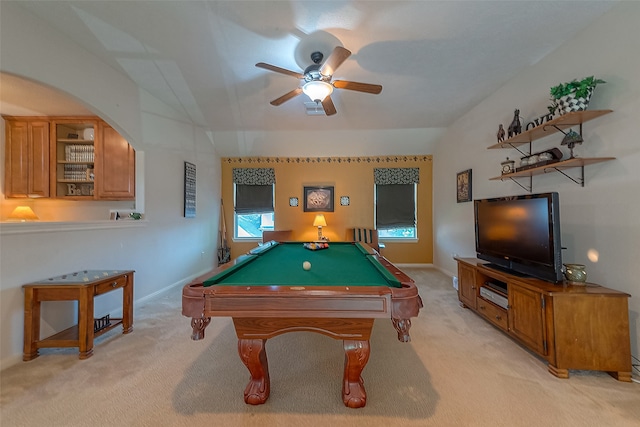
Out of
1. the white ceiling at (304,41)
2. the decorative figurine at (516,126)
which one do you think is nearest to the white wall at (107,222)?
the white ceiling at (304,41)

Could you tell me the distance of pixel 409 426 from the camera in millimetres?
1388

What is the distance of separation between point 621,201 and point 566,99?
879 mm

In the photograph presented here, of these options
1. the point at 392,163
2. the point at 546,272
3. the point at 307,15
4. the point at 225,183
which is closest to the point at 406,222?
the point at 392,163

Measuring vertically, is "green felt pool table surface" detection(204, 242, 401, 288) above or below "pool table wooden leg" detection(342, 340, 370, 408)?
above

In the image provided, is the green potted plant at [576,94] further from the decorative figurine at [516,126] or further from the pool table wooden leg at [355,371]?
the pool table wooden leg at [355,371]

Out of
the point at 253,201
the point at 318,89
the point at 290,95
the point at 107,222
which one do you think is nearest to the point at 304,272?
the point at 318,89

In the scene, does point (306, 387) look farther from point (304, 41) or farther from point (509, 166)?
point (509, 166)

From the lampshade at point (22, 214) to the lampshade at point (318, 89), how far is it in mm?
→ 3993

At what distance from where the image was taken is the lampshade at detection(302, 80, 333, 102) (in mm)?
2262

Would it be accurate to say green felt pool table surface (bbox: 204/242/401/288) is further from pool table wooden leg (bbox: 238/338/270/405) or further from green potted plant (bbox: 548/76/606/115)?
green potted plant (bbox: 548/76/606/115)

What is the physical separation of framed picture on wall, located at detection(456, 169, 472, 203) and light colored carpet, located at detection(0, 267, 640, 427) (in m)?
2.32

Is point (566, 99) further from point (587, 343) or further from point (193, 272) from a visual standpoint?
point (193, 272)

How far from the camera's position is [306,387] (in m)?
1.70

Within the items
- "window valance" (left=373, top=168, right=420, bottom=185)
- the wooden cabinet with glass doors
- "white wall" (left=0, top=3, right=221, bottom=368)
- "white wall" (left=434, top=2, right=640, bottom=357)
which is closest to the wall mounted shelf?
"white wall" (left=434, top=2, right=640, bottom=357)
